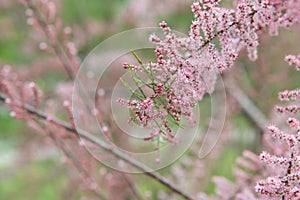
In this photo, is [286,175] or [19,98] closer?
[286,175]

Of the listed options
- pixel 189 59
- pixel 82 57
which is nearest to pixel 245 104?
pixel 82 57

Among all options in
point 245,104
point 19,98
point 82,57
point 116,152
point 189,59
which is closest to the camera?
point 189,59

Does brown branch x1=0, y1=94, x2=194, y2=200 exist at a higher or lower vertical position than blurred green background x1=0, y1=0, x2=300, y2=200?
lower

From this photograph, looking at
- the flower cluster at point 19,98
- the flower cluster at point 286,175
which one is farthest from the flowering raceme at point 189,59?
the flower cluster at point 19,98

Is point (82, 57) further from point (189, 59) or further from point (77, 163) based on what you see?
point (189, 59)

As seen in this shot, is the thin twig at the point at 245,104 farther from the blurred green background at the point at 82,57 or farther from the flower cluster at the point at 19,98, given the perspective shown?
the flower cluster at the point at 19,98

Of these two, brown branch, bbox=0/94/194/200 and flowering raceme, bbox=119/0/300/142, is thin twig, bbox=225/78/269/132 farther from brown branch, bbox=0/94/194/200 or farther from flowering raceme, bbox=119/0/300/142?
flowering raceme, bbox=119/0/300/142

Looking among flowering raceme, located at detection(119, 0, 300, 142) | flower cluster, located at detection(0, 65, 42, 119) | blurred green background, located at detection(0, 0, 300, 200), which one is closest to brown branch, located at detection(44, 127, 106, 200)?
flower cluster, located at detection(0, 65, 42, 119)

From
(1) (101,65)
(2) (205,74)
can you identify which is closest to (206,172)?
(1) (101,65)

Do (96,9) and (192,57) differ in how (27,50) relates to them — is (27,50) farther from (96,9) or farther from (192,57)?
(192,57)

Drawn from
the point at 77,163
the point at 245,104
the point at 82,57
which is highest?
the point at 82,57

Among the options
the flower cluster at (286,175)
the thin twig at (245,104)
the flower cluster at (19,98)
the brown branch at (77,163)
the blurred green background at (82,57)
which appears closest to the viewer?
the flower cluster at (286,175)
